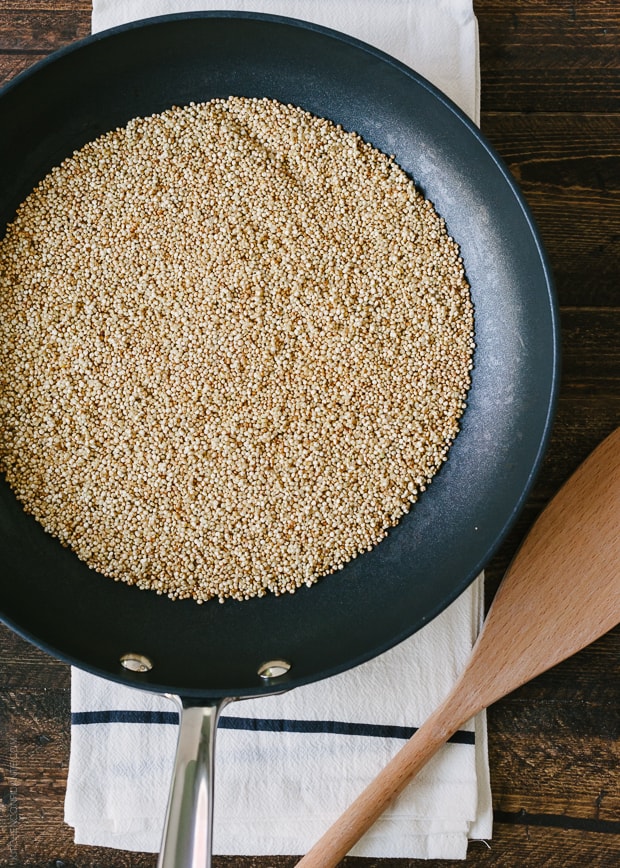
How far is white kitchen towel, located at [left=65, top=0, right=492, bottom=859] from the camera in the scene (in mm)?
1206

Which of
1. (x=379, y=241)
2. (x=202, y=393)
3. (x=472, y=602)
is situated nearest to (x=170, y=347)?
(x=202, y=393)

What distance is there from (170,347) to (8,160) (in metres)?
0.40

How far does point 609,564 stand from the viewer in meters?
1.20

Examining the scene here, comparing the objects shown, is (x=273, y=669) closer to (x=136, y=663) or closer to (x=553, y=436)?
(x=136, y=663)

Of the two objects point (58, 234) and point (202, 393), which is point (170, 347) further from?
point (58, 234)

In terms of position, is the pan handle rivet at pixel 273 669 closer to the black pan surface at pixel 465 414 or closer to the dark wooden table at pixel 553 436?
the black pan surface at pixel 465 414

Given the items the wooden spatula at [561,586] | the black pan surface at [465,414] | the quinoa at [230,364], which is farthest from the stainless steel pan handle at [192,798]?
the wooden spatula at [561,586]

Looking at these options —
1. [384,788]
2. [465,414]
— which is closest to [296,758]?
[384,788]

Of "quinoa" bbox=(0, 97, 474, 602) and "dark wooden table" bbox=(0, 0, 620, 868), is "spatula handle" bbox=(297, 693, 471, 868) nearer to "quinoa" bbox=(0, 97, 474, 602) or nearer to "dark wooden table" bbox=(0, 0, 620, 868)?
"dark wooden table" bbox=(0, 0, 620, 868)

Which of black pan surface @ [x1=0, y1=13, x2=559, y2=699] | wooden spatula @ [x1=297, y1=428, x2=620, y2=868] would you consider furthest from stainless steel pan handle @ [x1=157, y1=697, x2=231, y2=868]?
wooden spatula @ [x1=297, y1=428, x2=620, y2=868]

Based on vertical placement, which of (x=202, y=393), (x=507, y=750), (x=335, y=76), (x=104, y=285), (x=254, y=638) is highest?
(x=335, y=76)

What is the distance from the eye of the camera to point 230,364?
1.17 meters

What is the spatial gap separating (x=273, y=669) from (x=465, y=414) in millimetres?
489

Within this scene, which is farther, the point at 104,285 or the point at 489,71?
the point at 489,71
